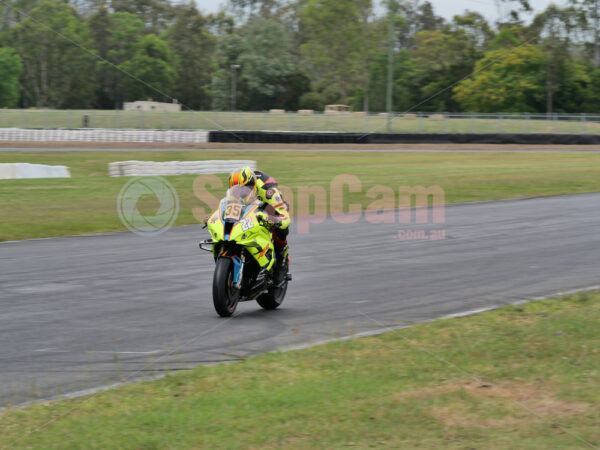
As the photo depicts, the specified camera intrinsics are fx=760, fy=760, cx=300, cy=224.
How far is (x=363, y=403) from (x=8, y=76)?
78.2 meters

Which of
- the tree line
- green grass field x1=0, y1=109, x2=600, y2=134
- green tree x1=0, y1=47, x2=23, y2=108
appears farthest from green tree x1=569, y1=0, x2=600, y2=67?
green tree x1=0, y1=47, x2=23, y2=108

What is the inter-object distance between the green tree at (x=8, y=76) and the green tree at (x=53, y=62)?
3.92 m

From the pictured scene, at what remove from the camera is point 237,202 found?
7.83m

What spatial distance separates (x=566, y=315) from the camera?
7.93m

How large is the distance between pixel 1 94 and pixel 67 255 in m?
70.1

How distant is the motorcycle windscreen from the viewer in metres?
7.72

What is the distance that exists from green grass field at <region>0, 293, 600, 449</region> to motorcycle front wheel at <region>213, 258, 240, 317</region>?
1.31 m

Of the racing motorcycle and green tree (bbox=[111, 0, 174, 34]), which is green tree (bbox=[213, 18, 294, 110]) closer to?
green tree (bbox=[111, 0, 174, 34])

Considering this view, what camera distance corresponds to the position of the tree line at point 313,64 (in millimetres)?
68188

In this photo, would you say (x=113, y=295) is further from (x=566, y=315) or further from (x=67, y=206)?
(x=67, y=206)

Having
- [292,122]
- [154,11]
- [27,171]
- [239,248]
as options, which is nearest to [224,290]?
[239,248]

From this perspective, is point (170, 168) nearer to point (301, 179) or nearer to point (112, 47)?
point (301, 179)

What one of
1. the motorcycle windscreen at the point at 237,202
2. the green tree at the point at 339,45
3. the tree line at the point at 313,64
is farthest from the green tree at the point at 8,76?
the motorcycle windscreen at the point at 237,202

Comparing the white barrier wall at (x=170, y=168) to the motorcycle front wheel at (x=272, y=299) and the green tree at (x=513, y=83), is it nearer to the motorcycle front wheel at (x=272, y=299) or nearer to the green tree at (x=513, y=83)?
the motorcycle front wheel at (x=272, y=299)
